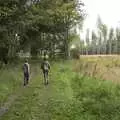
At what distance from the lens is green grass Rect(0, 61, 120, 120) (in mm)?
14727

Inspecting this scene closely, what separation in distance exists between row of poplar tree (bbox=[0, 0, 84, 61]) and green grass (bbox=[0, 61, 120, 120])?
10710 millimetres

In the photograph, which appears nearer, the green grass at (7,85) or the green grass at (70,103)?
the green grass at (70,103)

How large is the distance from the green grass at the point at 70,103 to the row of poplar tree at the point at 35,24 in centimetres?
1071

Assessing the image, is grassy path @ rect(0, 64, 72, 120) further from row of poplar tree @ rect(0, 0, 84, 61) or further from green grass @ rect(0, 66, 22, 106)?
row of poplar tree @ rect(0, 0, 84, 61)

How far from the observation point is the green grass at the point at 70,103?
14.7m

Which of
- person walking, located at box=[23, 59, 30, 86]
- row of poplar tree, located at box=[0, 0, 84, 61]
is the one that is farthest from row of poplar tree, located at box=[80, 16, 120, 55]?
person walking, located at box=[23, 59, 30, 86]

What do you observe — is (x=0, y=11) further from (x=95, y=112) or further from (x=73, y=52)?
(x=73, y=52)

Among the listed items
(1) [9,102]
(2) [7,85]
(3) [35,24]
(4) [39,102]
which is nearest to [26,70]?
(2) [7,85]

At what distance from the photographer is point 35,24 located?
45.9 m

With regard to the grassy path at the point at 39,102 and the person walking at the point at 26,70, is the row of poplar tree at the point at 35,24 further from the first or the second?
the grassy path at the point at 39,102

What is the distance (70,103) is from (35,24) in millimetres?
29313

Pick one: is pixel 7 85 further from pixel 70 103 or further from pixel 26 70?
pixel 70 103

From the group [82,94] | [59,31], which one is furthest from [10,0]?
[59,31]

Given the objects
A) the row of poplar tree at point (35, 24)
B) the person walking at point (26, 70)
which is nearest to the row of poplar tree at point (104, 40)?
the row of poplar tree at point (35, 24)
